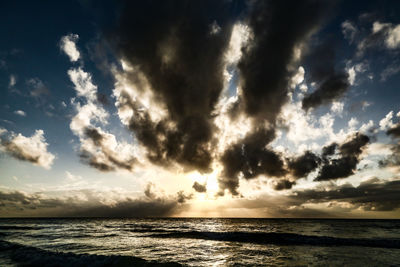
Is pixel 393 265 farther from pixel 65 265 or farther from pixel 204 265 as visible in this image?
pixel 65 265

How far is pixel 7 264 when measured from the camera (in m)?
14.7

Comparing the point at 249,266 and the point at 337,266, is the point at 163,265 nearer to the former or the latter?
the point at 249,266

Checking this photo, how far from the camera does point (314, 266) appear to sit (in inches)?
614

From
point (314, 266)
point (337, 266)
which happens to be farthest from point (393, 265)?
point (314, 266)

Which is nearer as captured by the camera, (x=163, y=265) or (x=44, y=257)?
(x=163, y=265)

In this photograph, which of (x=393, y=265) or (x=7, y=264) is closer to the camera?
(x=7, y=264)

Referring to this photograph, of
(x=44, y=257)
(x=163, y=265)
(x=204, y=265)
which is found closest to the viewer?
(x=163, y=265)

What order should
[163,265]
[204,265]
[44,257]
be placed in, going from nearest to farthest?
1. [163,265]
2. [204,265]
3. [44,257]

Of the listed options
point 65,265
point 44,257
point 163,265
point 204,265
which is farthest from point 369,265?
point 44,257

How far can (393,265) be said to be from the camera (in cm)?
1634

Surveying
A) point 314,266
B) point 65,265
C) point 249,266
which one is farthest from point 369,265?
point 65,265

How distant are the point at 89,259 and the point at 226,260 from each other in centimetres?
1216

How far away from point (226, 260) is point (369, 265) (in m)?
12.0

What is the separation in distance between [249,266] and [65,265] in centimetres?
1482
